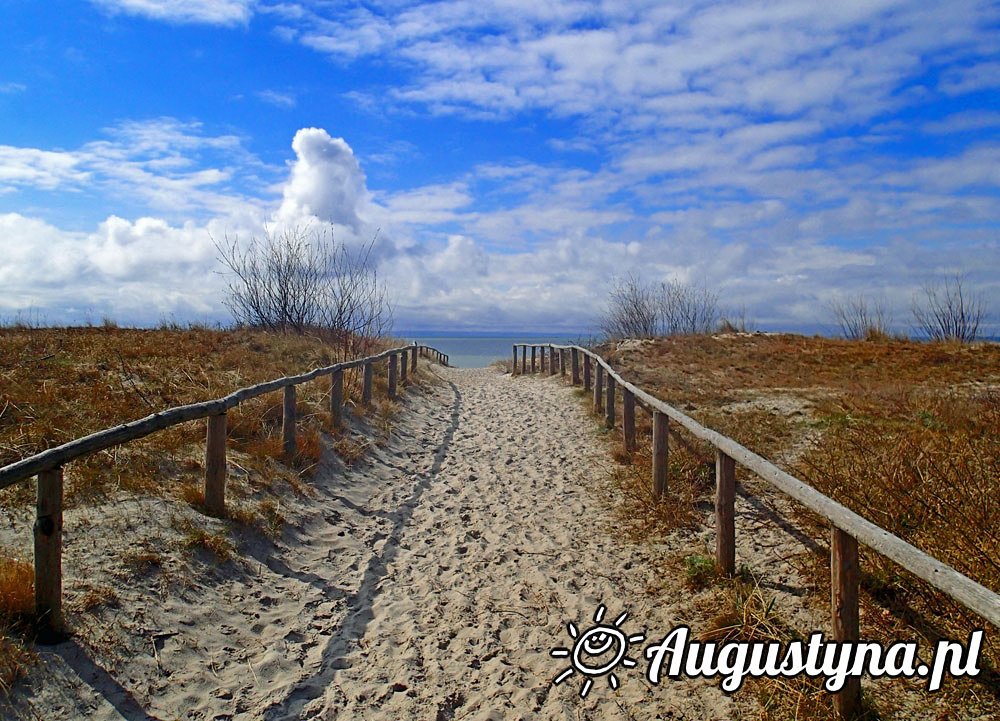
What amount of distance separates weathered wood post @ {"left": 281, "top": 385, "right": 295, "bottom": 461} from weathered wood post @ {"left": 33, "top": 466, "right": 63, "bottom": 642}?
146 inches

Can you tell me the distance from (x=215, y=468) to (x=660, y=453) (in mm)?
4111

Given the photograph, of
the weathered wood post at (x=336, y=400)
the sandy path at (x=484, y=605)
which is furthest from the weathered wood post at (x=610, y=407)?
the weathered wood post at (x=336, y=400)

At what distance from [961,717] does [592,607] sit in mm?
2260

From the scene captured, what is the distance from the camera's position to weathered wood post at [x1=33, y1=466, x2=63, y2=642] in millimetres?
3371

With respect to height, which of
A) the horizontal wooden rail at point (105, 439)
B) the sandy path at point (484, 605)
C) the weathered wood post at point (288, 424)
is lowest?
the sandy path at point (484, 605)

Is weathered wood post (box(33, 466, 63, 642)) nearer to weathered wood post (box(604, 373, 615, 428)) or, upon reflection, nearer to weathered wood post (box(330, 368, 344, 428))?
weathered wood post (box(330, 368, 344, 428))

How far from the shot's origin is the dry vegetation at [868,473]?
11.3 feet

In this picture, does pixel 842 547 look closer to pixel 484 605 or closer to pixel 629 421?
pixel 484 605

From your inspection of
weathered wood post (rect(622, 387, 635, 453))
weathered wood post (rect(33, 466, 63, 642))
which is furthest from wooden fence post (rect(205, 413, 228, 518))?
weathered wood post (rect(622, 387, 635, 453))

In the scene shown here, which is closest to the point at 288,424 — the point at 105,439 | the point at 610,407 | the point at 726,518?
the point at 105,439

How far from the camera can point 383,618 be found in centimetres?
453

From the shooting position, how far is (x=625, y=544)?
19.0ft

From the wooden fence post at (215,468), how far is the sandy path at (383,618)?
17.1 inches

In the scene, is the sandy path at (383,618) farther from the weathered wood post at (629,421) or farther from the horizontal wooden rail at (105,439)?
the weathered wood post at (629,421)
